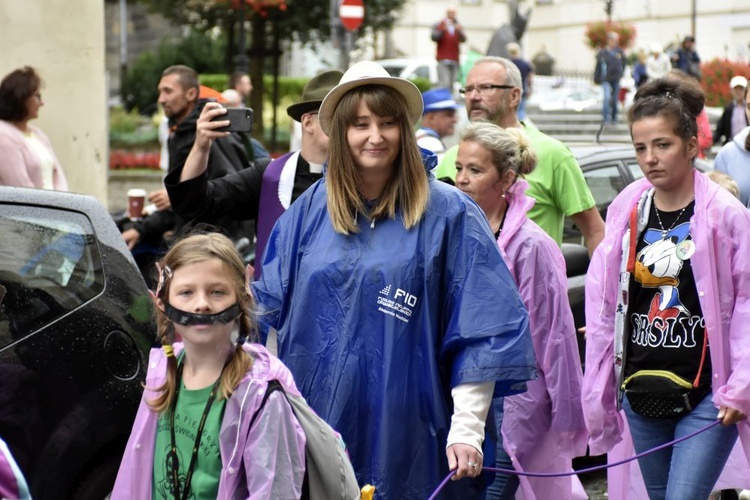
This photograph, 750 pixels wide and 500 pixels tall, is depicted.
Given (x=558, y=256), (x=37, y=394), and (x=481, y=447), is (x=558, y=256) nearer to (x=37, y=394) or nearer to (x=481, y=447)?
(x=481, y=447)

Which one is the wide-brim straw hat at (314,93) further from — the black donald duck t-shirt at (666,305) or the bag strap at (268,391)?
the bag strap at (268,391)

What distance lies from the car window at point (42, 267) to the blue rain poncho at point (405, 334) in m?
1.25

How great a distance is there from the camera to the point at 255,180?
5.66m

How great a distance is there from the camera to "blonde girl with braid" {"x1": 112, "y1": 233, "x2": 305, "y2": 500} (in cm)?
347

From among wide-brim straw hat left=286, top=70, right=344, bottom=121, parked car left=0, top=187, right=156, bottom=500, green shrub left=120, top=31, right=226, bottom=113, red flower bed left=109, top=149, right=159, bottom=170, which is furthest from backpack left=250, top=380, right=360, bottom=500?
green shrub left=120, top=31, right=226, bottom=113

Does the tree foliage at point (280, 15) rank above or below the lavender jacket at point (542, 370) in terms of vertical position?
above

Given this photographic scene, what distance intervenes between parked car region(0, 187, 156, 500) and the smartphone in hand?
Answer: 0.60 metres

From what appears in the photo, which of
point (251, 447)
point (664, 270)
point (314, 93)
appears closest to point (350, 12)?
point (314, 93)

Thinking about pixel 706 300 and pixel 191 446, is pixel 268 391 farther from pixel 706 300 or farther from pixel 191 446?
pixel 706 300

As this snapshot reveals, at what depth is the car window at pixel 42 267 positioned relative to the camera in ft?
16.2

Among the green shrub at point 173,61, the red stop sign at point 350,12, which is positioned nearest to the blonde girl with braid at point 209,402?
the red stop sign at point 350,12

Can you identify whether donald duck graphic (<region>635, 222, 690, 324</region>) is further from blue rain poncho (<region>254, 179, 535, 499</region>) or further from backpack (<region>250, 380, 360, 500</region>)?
backpack (<region>250, 380, 360, 500</region>)

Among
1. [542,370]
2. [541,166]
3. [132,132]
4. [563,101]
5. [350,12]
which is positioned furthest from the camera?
[563,101]

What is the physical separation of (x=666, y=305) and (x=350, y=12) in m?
13.9
